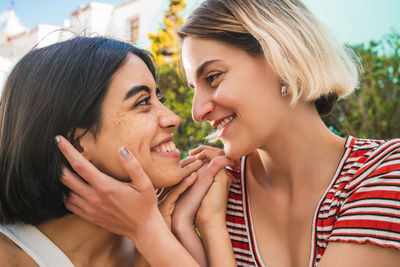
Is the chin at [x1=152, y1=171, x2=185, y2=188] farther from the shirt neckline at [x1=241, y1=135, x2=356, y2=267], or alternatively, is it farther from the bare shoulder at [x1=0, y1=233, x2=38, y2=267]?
the bare shoulder at [x1=0, y1=233, x2=38, y2=267]

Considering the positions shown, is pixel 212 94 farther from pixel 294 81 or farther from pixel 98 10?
pixel 98 10

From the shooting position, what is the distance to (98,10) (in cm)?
2016

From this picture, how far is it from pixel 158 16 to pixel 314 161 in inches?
657

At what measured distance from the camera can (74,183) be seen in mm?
2156

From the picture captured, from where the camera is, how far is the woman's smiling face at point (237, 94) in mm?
2426

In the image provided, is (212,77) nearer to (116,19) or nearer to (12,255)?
(12,255)

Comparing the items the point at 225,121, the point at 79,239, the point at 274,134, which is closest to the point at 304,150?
the point at 274,134

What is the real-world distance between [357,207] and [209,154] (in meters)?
1.04

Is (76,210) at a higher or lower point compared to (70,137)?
lower

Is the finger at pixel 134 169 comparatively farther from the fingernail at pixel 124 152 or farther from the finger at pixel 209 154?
the finger at pixel 209 154

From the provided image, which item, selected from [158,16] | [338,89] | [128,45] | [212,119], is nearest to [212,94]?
[212,119]

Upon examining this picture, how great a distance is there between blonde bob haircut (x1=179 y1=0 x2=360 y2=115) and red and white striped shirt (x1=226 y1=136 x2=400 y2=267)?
17.6 inches

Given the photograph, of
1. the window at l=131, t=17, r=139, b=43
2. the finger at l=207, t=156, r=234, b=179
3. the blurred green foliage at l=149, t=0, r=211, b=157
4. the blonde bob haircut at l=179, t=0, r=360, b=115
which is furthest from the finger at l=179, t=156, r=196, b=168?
the window at l=131, t=17, r=139, b=43

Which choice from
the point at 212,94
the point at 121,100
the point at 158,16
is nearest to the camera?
the point at 121,100
